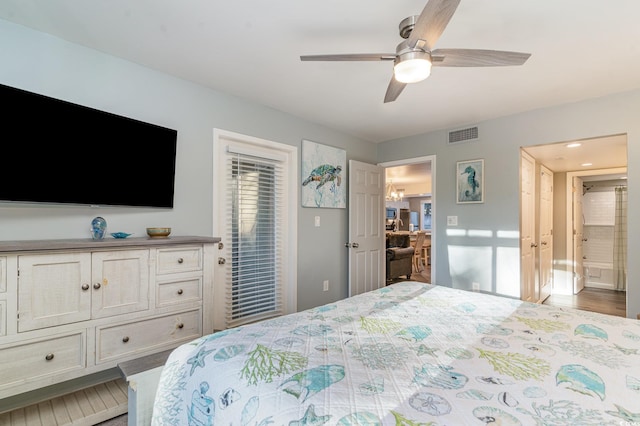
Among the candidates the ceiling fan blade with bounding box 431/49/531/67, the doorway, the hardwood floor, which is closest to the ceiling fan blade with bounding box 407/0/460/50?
the ceiling fan blade with bounding box 431/49/531/67

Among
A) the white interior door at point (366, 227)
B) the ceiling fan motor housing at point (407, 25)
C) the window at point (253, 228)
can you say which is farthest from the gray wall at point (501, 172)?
the ceiling fan motor housing at point (407, 25)

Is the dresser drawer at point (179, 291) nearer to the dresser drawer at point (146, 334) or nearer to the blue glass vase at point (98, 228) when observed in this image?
the dresser drawer at point (146, 334)

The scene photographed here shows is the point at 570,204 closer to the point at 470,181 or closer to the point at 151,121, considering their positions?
the point at 470,181

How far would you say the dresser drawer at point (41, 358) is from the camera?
1521mm

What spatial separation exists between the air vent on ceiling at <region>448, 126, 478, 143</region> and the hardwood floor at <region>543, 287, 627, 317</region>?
2.67 meters

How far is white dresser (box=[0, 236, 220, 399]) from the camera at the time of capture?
5.05ft

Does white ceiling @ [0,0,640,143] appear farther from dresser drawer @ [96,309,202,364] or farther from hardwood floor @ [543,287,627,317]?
hardwood floor @ [543,287,627,317]

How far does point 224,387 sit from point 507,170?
12.1 ft

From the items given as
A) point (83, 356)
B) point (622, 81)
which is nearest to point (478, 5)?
point (622, 81)

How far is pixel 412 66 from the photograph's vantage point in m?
1.63

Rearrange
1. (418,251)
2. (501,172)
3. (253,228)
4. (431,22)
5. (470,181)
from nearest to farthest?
(431,22) → (253,228) → (501,172) → (470,181) → (418,251)

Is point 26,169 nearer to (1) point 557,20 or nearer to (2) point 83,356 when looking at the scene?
(2) point 83,356

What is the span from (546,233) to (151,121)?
544 cm

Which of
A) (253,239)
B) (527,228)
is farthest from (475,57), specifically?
(527,228)
